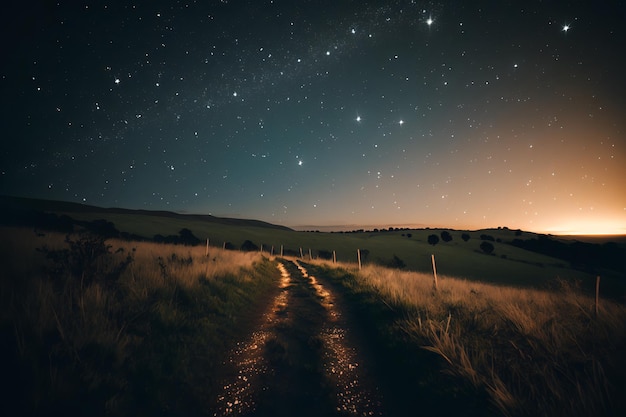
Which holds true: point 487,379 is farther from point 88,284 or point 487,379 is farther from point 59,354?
point 88,284

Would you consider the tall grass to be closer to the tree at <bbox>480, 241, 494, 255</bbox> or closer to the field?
the field

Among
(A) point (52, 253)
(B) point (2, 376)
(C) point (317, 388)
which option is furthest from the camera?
(A) point (52, 253)

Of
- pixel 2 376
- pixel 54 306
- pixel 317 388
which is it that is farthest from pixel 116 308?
pixel 317 388

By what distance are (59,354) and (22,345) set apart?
495mm

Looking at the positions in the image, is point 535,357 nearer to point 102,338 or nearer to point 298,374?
point 298,374

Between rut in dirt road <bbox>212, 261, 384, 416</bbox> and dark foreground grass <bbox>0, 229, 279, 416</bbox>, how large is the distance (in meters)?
0.45

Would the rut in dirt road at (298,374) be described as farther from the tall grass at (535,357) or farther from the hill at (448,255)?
the hill at (448,255)

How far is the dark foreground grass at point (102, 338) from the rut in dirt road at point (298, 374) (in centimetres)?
45

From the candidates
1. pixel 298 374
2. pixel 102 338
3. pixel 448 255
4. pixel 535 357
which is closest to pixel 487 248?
pixel 448 255

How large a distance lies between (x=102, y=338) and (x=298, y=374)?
317 centimetres

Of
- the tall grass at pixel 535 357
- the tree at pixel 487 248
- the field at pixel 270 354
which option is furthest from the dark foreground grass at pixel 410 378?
the tree at pixel 487 248

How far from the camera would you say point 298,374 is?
4.31 metres

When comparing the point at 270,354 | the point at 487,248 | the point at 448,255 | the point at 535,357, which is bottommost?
the point at 448,255

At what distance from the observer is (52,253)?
6699 mm
